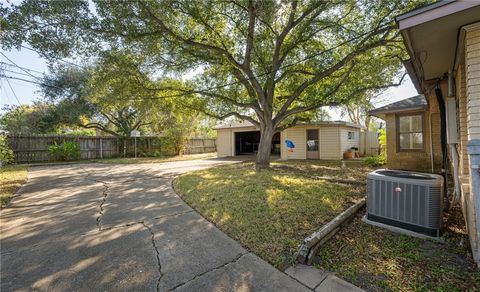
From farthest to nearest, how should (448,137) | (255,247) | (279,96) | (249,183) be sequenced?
1. (279,96)
2. (249,183)
3. (448,137)
4. (255,247)

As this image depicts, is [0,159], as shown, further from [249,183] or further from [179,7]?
[249,183]

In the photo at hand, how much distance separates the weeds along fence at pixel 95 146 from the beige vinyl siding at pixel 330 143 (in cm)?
1169

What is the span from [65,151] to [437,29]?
16.6 m

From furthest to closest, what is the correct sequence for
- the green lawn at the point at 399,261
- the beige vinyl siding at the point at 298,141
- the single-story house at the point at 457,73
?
the beige vinyl siding at the point at 298,141, the single-story house at the point at 457,73, the green lawn at the point at 399,261

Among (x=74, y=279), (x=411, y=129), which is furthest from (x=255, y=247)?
(x=411, y=129)

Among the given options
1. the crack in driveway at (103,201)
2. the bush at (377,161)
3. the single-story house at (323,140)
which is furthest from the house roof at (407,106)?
the crack in driveway at (103,201)

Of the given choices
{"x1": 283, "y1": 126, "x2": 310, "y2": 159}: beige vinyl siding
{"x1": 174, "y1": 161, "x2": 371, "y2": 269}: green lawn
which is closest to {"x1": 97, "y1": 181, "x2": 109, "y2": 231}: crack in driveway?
{"x1": 174, "y1": 161, "x2": 371, "y2": 269}: green lawn

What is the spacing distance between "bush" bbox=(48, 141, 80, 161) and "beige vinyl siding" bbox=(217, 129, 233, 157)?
983 cm

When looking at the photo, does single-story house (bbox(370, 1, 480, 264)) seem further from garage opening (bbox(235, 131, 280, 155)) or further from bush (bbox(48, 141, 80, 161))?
bush (bbox(48, 141, 80, 161))

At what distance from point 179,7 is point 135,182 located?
5.65 metres

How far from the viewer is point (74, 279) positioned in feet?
7.14

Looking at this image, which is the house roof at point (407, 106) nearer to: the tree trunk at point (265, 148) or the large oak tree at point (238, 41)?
the large oak tree at point (238, 41)

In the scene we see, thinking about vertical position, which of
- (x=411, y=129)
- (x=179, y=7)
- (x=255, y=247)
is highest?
(x=179, y=7)

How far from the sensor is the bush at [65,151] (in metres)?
12.7
